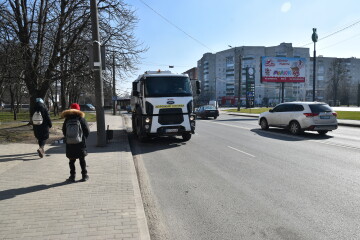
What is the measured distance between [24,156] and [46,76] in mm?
7751

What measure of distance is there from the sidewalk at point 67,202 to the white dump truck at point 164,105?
3825 millimetres

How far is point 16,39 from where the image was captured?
14.3 metres

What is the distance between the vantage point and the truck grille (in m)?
11.7

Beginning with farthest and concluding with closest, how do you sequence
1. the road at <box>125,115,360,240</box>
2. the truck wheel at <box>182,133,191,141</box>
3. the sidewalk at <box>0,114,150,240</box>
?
1. the truck wheel at <box>182,133,191,141</box>
2. the road at <box>125,115,360,240</box>
3. the sidewalk at <box>0,114,150,240</box>

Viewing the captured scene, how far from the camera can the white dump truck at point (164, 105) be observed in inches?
457

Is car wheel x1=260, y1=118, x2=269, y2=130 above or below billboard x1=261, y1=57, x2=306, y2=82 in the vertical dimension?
A: below

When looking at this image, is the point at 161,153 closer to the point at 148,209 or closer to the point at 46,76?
the point at 148,209

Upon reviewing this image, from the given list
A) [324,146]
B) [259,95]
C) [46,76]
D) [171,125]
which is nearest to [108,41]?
[46,76]

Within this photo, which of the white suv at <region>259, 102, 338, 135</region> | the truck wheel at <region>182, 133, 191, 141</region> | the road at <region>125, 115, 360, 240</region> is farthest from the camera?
the white suv at <region>259, 102, 338, 135</region>

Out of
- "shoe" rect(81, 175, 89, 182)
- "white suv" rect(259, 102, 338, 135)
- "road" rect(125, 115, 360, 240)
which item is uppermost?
"white suv" rect(259, 102, 338, 135)

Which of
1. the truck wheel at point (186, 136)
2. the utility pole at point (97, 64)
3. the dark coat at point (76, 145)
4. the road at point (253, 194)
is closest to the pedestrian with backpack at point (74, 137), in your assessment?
the dark coat at point (76, 145)

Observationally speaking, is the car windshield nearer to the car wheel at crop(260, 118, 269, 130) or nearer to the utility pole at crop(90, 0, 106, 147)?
the car wheel at crop(260, 118, 269, 130)

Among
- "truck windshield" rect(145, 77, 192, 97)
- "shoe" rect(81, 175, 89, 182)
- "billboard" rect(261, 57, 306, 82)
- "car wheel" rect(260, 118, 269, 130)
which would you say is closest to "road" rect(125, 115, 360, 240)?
"shoe" rect(81, 175, 89, 182)

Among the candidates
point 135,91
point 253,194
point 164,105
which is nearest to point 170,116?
point 164,105
